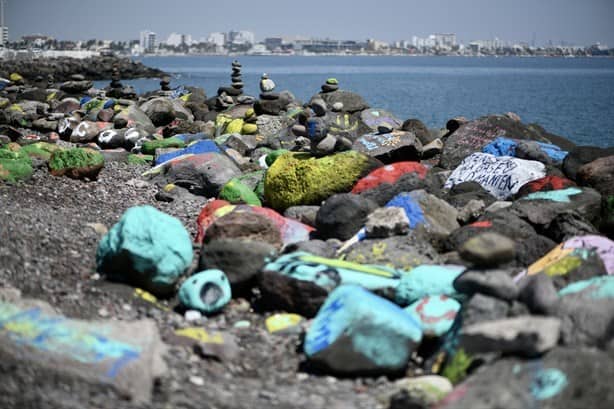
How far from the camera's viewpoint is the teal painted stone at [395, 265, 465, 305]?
20.0 feet

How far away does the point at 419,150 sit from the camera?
1199cm

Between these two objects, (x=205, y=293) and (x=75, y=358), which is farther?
(x=205, y=293)

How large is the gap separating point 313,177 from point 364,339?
4785 mm

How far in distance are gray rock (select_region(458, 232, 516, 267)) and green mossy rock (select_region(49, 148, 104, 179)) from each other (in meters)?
A: 7.99

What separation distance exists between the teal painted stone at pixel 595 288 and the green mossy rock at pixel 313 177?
452 centimetres

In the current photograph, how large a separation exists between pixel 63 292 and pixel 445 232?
4.04 metres

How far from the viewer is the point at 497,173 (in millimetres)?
9953

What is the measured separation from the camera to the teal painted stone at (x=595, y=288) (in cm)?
506

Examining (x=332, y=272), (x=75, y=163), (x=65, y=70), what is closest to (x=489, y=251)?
(x=332, y=272)

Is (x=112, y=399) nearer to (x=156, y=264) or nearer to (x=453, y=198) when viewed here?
(x=156, y=264)

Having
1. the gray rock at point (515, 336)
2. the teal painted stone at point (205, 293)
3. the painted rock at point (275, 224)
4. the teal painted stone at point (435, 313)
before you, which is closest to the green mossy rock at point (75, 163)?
the painted rock at point (275, 224)

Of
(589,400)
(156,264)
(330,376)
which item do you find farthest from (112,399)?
(589,400)

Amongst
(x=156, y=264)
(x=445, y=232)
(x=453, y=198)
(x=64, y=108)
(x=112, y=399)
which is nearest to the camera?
(x=112, y=399)

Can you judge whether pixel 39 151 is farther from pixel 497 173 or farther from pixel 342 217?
pixel 497 173
